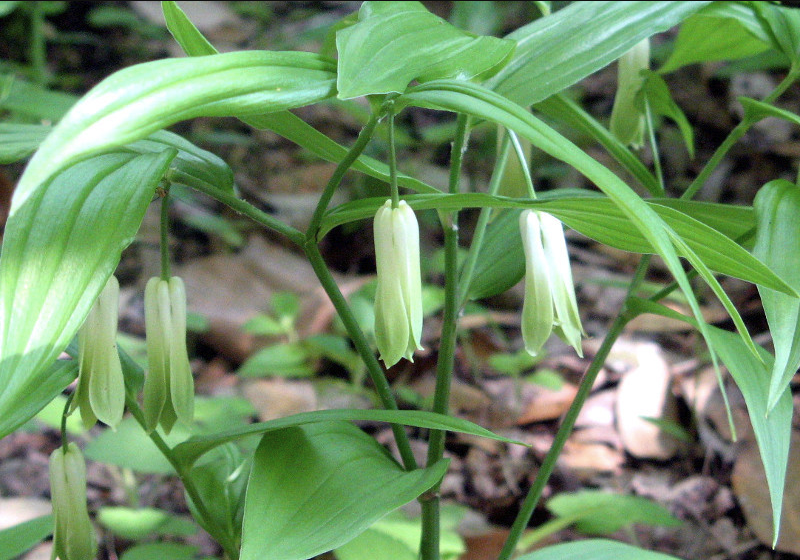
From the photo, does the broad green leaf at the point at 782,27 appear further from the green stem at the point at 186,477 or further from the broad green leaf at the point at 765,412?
the green stem at the point at 186,477

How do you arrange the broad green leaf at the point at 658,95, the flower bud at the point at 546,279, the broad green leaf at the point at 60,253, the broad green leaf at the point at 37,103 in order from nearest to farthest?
1. the broad green leaf at the point at 60,253
2. the flower bud at the point at 546,279
3. the broad green leaf at the point at 658,95
4. the broad green leaf at the point at 37,103

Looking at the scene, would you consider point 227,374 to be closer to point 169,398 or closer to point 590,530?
point 590,530

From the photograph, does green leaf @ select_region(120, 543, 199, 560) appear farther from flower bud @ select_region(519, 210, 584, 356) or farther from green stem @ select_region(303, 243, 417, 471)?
flower bud @ select_region(519, 210, 584, 356)

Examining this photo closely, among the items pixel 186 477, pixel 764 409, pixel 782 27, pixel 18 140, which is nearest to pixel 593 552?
pixel 764 409

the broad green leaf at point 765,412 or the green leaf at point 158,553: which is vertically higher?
the broad green leaf at point 765,412

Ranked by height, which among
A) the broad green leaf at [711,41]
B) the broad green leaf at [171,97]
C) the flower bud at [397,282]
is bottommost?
the flower bud at [397,282]

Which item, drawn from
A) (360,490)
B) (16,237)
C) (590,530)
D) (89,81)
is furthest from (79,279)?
(89,81)

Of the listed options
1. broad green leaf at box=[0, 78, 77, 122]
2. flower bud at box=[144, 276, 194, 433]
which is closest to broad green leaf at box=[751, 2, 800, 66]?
flower bud at box=[144, 276, 194, 433]

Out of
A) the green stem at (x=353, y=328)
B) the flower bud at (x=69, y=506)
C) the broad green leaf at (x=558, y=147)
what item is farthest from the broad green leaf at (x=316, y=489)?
the broad green leaf at (x=558, y=147)
